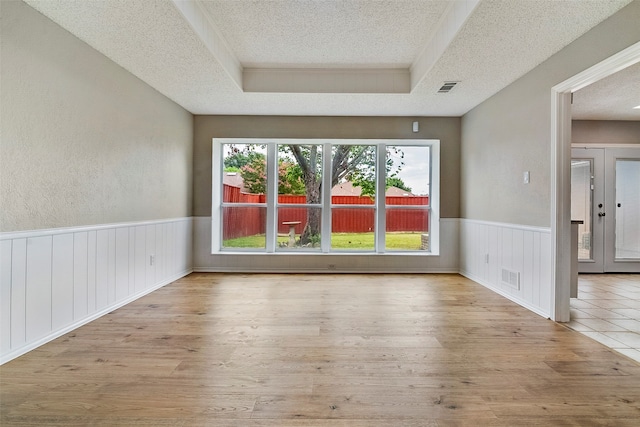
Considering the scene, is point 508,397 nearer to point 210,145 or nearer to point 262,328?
point 262,328

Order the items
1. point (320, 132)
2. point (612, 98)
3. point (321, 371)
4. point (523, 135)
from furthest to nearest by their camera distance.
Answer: point (320, 132) < point (612, 98) < point (523, 135) < point (321, 371)

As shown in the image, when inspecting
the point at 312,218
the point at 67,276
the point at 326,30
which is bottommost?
the point at 67,276

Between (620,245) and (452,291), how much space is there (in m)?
3.69

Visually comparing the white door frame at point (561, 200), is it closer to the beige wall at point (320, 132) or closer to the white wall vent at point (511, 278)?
the white wall vent at point (511, 278)

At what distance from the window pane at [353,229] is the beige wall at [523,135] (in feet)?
5.01

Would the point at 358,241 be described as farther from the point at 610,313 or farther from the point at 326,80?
the point at 610,313

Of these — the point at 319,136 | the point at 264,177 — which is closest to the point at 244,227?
the point at 264,177

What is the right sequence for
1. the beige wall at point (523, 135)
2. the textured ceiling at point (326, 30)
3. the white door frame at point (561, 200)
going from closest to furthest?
the beige wall at point (523, 135), the textured ceiling at point (326, 30), the white door frame at point (561, 200)

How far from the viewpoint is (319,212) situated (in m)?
5.18

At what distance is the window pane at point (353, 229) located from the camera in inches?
204

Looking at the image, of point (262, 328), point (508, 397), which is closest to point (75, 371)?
point (262, 328)

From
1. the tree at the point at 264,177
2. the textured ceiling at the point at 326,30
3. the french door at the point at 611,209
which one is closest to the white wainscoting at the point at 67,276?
the tree at the point at 264,177

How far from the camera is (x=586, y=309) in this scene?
328 centimetres

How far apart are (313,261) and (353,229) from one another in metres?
0.85
